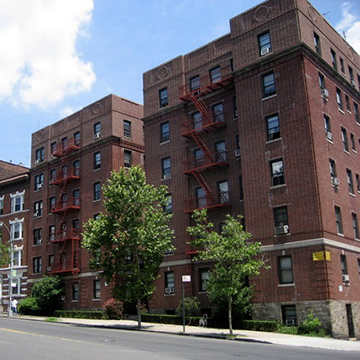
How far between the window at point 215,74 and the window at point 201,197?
8685 millimetres

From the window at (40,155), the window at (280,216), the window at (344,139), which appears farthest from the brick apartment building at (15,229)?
the window at (344,139)

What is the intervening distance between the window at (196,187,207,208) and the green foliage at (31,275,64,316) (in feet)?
60.2

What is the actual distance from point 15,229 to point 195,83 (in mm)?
30289

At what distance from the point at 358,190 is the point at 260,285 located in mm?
11289

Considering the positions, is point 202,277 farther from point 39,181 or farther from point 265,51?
point 39,181

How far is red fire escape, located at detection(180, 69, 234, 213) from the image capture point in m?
36.9

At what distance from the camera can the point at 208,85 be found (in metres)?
38.3

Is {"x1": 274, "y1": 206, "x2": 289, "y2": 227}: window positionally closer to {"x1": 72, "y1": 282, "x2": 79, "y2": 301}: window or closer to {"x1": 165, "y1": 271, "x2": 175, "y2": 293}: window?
{"x1": 165, "y1": 271, "x2": 175, "y2": 293}: window

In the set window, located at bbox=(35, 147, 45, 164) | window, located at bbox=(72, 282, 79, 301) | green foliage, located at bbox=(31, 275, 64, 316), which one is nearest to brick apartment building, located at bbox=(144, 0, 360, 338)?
window, located at bbox=(72, 282, 79, 301)

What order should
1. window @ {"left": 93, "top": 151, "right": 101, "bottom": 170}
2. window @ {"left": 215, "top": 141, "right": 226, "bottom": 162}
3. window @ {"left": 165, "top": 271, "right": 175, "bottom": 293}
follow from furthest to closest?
1. window @ {"left": 93, "top": 151, "right": 101, "bottom": 170}
2. window @ {"left": 165, "top": 271, "right": 175, "bottom": 293}
3. window @ {"left": 215, "top": 141, "right": 226, "bottom": 162}

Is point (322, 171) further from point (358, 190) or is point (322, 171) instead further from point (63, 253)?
point (63, 253)

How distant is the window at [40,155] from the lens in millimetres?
55656

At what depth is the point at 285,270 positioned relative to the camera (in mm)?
30844

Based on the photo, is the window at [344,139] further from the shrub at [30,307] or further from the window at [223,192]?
the shrub at [30,307]
